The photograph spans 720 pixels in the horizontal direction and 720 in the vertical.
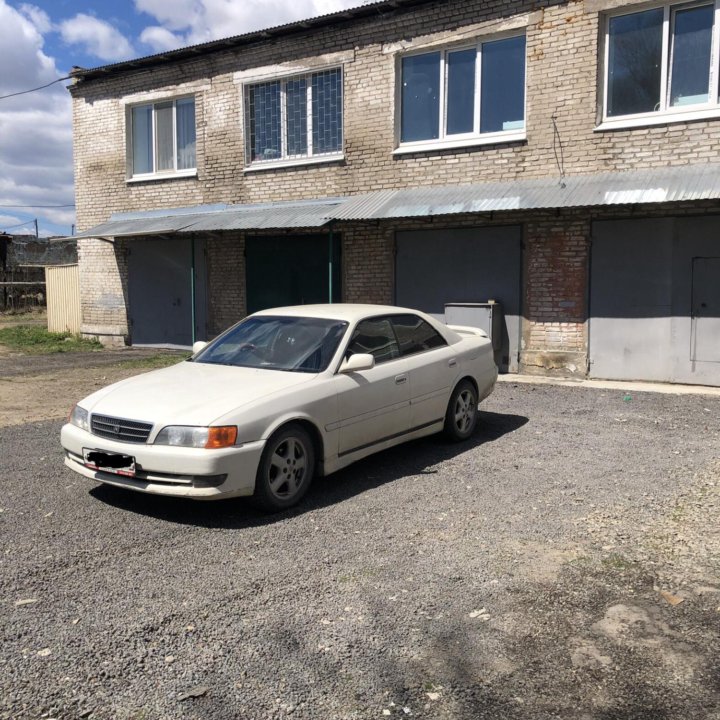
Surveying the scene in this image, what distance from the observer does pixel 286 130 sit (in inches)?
572

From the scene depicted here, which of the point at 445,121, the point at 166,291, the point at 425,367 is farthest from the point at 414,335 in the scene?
the point at 166,291

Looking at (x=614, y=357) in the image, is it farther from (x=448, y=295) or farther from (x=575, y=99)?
(x=575, y=99)

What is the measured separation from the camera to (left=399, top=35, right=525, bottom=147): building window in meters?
11.9

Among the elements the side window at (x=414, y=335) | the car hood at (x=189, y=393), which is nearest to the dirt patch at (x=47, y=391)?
the car hood at (x=189, y=393)

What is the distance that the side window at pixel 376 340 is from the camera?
6230 millimetres

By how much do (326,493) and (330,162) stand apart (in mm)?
9249

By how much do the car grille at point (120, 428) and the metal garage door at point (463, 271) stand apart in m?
8.07

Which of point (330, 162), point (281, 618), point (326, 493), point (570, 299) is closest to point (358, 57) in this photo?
point (330, 162)

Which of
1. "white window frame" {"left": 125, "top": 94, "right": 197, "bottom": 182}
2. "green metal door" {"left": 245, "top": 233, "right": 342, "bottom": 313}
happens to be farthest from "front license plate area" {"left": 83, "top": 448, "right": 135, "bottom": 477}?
"white window frame" {"left": 125, "top": 94, "right": 197, "bottom": 182}

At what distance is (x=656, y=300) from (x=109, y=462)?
8.38 meters

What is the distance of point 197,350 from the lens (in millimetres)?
6762

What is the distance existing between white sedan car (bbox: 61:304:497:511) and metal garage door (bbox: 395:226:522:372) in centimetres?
485

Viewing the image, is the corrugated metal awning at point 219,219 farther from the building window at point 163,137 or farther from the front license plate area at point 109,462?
the front license plate area at point 109,462

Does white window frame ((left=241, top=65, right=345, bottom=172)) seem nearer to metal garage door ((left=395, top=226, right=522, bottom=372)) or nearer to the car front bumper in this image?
metal garage door ((left=395, top=226, right=522, bottom=372))
